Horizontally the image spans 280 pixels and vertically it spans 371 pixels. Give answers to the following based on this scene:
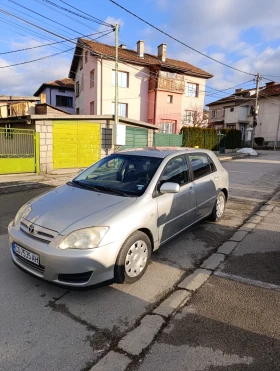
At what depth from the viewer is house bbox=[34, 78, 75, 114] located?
35.2 metres

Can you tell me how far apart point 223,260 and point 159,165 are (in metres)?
1.66

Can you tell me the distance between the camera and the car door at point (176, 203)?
358 centimetres

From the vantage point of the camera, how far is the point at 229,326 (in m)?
2.48

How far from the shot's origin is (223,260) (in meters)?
3.83

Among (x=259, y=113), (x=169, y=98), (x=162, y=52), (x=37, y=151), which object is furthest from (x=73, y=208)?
(x=259, y=113)

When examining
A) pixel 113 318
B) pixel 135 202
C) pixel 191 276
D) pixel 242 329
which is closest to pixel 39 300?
pixel 113 318

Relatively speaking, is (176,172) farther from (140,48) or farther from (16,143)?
(140,48)

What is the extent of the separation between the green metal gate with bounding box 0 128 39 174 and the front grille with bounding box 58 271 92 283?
9.89 m

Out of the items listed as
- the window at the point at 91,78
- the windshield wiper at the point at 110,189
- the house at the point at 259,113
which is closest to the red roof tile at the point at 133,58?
the window at the point at 91,78

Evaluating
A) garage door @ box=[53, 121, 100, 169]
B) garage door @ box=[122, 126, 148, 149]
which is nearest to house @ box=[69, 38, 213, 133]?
garage door @ box=[122, 126, 148, 149]

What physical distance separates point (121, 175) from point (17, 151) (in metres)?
9.09

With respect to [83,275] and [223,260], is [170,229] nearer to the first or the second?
[223,260]

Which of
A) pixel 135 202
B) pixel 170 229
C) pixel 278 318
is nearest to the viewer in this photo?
pixel 278 318

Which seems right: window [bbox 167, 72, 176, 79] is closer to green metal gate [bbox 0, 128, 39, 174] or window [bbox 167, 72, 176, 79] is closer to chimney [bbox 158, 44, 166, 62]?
chimney [bbox 158, 44, 166, 62]
